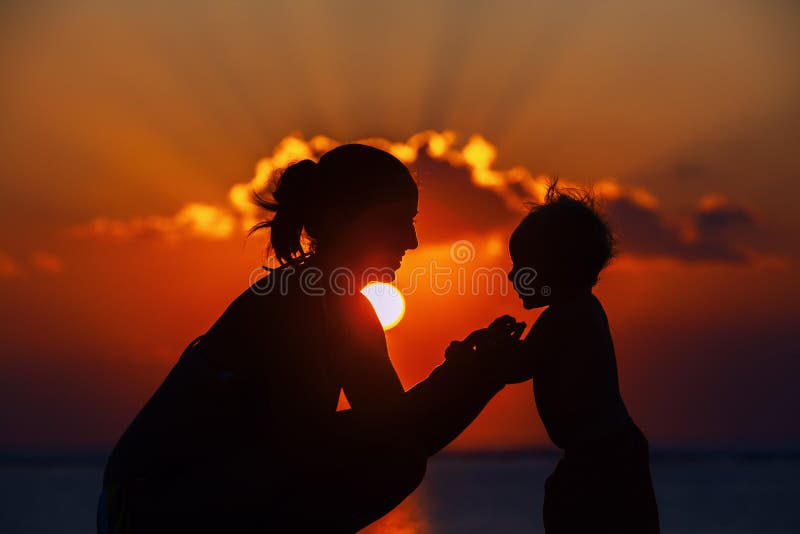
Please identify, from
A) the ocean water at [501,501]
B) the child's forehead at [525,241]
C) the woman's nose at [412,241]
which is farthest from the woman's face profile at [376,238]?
the ocean water at [501,501]

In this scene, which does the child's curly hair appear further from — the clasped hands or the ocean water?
the ocean water

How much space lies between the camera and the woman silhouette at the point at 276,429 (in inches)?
97.0

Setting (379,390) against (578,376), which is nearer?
(379,390)

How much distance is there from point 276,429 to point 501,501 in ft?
30.6

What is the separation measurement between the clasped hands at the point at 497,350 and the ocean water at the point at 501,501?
5.29 meters

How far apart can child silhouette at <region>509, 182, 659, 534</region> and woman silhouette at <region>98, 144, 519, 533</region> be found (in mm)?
822

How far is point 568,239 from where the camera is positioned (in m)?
3.63

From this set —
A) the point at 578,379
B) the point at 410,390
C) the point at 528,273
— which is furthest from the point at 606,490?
the point at 528,273

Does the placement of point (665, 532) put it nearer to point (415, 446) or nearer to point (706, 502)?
point (706, 502)

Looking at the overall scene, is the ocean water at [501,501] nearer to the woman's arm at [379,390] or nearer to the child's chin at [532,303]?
the child's chin at [532,303]

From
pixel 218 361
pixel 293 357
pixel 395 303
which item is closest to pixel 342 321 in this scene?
pixel 293 357

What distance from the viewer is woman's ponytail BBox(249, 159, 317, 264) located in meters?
2.97

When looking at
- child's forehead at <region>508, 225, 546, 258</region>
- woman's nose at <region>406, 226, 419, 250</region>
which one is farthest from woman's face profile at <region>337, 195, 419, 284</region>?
child's forehead at <region>508, 225, 546, 258</region>

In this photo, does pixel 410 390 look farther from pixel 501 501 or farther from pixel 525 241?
pixel 501 501
